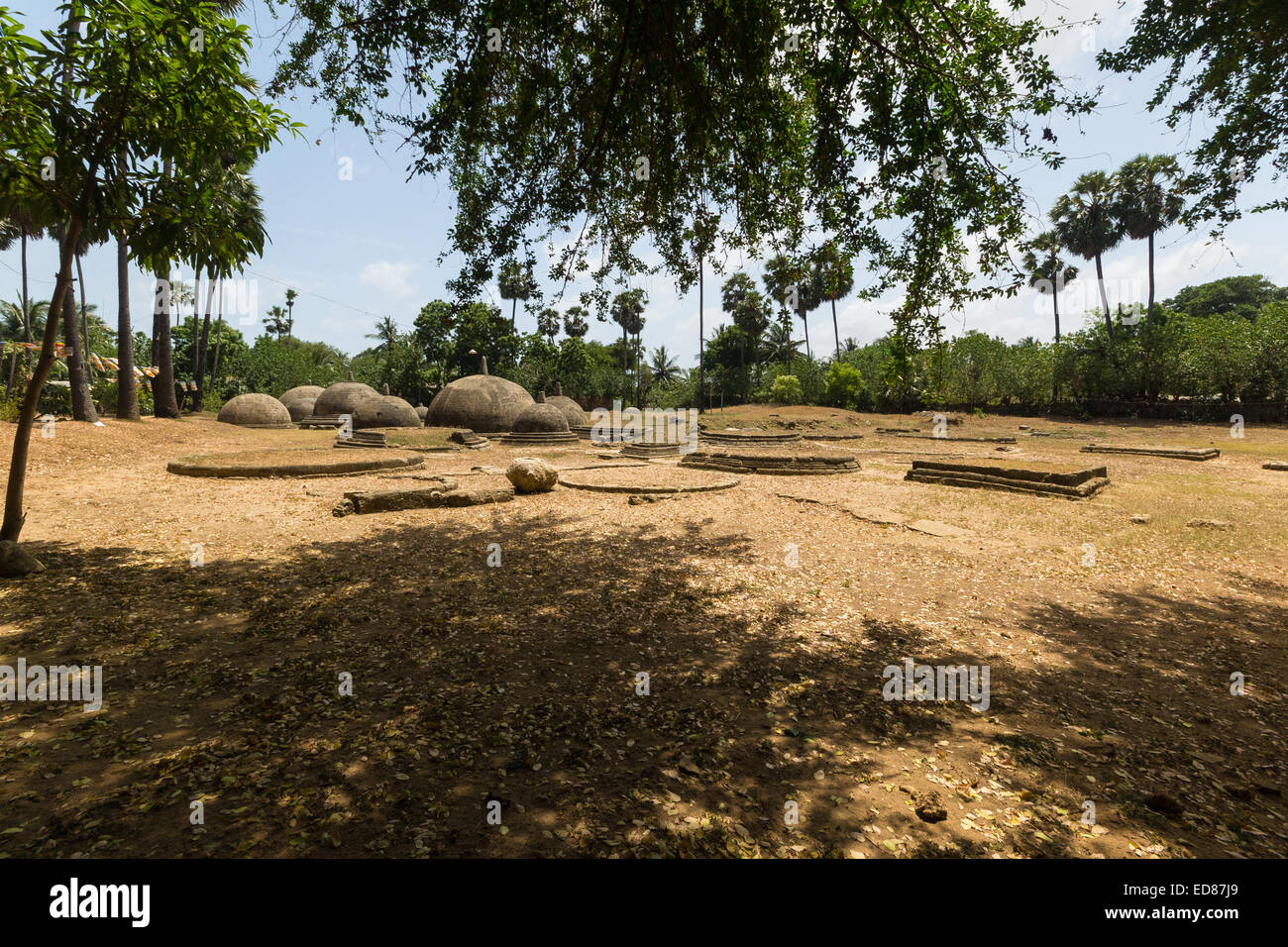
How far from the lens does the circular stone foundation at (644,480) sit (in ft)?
39.4

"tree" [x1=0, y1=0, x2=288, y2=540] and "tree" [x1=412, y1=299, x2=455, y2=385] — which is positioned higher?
"tree" [x1=412, y1=299, x2=455, y2=385]

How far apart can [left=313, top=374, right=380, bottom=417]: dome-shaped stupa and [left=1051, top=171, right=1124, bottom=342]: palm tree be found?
5056 cm

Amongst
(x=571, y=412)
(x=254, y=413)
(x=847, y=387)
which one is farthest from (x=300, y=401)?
(x=847, y=387)

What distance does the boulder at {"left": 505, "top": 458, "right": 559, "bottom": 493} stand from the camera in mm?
11508

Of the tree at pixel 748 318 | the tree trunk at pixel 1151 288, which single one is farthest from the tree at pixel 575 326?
the tree trunk at pixel 1151 288

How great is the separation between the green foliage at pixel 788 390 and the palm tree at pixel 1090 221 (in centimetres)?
2237

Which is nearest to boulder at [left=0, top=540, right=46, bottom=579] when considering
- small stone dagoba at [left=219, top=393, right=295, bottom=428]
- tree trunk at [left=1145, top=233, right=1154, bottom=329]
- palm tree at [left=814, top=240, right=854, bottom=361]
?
palm tree at [left=814, top=240, right=854, bottom=361]

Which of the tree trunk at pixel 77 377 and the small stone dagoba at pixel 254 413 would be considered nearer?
the tree trunk at pixel 77 377

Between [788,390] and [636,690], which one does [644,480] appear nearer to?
[636,690]

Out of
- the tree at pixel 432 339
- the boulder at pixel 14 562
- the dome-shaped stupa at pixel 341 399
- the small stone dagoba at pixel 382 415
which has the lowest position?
the boulder at pixel 14 562

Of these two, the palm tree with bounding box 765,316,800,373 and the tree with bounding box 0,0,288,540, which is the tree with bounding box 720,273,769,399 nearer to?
the palm tree with bounding box 765,316,800,373

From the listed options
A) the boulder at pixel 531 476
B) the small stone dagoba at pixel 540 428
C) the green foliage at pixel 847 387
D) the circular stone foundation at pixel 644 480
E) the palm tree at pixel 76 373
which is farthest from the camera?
the green foliage at pixel 847 387

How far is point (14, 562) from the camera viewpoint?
5.38 metres

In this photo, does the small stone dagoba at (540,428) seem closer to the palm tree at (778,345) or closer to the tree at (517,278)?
the tree at (517,278)
